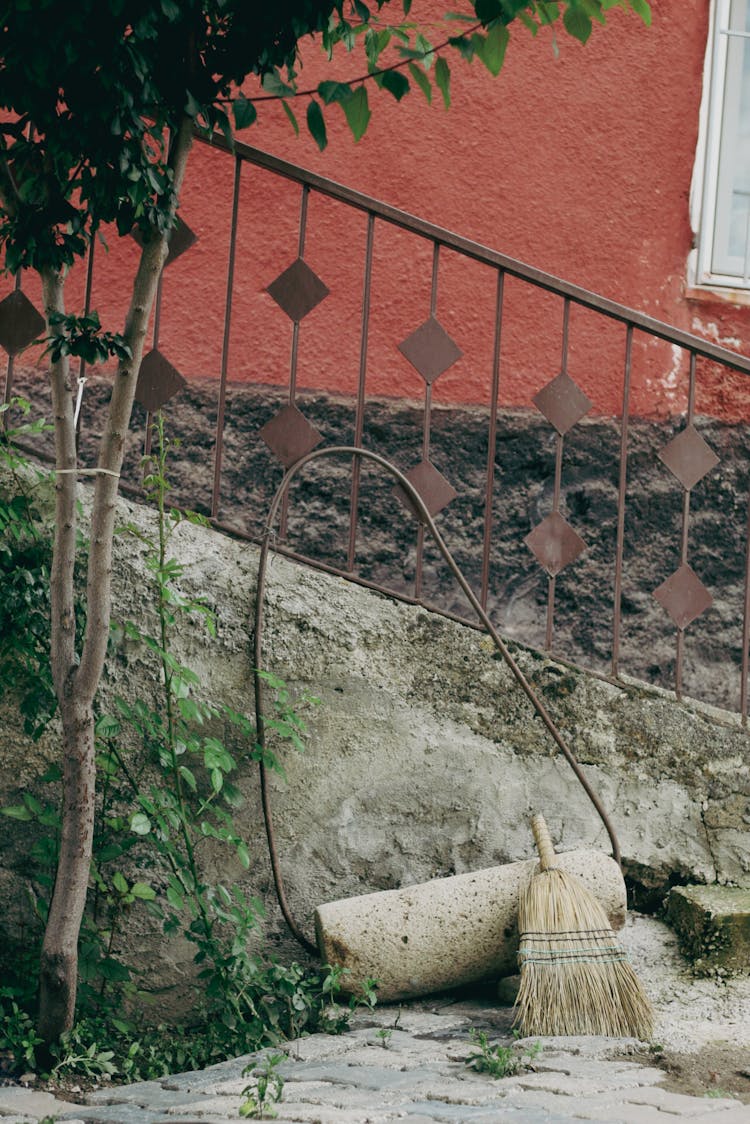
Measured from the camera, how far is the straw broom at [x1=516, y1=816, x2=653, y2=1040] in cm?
288

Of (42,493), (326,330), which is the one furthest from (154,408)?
(326,330)

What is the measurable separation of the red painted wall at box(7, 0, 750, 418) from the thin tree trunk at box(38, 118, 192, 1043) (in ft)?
6.18

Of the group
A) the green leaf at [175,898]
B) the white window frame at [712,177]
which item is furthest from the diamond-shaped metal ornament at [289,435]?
the white window frame at [712,177]

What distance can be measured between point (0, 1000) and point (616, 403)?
321 centimetres

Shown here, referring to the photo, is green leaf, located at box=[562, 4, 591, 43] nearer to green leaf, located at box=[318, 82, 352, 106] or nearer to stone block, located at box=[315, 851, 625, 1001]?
green leaf, located at box=[318, 82, 352, 106]

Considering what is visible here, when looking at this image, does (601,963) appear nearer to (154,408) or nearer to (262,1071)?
(262,1071)

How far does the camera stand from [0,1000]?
10.4 feet

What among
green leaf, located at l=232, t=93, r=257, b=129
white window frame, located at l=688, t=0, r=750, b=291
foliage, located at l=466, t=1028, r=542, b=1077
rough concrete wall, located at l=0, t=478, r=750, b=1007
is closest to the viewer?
foliage, located at l=466, t=1028, r=542, b=1077

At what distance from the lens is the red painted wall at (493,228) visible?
191 inches

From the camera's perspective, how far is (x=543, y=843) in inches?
126

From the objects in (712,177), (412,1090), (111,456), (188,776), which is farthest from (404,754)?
(712,177)

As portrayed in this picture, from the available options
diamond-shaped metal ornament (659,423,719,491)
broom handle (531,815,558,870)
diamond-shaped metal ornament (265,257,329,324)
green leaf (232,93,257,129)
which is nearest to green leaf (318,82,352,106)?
green leaf (232,93,257,129)

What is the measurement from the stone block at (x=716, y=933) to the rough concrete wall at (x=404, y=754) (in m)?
0.20

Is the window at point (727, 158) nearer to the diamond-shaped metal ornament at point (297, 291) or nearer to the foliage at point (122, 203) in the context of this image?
the diamond-shaped metal ornament at point (297, 291)
